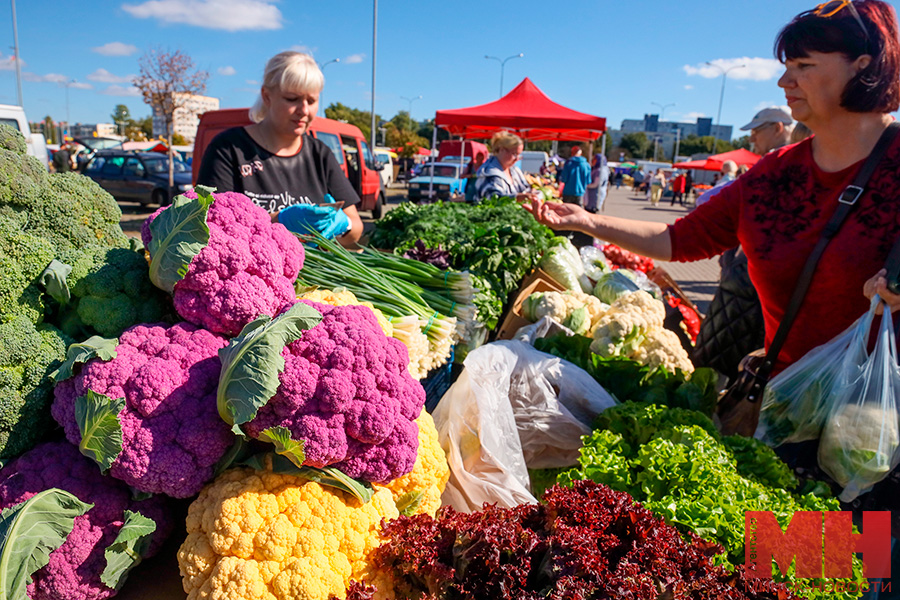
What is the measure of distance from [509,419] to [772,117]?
4526 millimetres

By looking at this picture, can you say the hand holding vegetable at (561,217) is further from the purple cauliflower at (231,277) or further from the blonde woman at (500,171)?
the blonde woman at (500,171)

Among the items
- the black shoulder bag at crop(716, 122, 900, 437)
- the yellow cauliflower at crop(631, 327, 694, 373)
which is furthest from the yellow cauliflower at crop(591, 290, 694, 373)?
the black shoulder bag at crop(716, 122, 900, 437)

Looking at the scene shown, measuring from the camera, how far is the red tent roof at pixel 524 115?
33.3ft

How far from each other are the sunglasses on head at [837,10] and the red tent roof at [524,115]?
8.54 metres

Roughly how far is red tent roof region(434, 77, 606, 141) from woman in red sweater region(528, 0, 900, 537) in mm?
8489

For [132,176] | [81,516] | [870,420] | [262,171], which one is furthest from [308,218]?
[132,176]

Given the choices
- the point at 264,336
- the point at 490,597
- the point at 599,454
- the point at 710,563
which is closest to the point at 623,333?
the point at 599,454

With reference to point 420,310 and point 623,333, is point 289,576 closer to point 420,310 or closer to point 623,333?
point 420,310

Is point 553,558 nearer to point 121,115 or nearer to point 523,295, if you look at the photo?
point 523,295

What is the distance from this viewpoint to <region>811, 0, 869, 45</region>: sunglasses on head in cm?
176

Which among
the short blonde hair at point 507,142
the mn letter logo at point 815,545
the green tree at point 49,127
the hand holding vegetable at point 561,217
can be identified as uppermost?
the green tree at point 49,127

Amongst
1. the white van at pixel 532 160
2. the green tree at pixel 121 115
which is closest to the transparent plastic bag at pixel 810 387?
the white van at pixel 532 160

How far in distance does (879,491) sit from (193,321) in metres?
2.27

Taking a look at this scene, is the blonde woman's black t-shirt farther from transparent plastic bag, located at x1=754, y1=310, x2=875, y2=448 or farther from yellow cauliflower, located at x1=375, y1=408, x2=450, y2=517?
transparent plastic bag, located at x1=754, y1=310, x2=875, y2=448
